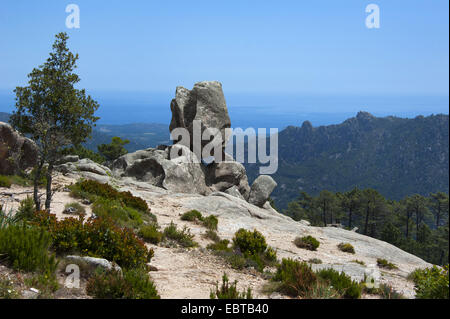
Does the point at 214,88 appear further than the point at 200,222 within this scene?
Yes

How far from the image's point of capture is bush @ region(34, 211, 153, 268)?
9.18 metres

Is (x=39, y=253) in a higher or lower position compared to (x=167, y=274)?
higher

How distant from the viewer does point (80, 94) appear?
13117mm

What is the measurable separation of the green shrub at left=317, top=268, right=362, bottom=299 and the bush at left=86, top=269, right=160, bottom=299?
4630mm

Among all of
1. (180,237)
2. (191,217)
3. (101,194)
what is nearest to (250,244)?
(180,237)

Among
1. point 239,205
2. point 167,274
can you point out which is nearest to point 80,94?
point 167,274

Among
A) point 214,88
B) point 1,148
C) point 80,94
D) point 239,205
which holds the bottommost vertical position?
point 239,205

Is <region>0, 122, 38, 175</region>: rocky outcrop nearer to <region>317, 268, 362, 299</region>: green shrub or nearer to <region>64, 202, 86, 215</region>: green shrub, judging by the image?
<region>64, 202, 86, 215</region>: green shrub

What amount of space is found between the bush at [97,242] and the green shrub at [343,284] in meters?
5.27

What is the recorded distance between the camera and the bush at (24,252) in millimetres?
7574

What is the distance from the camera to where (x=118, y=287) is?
7242 millimetres
